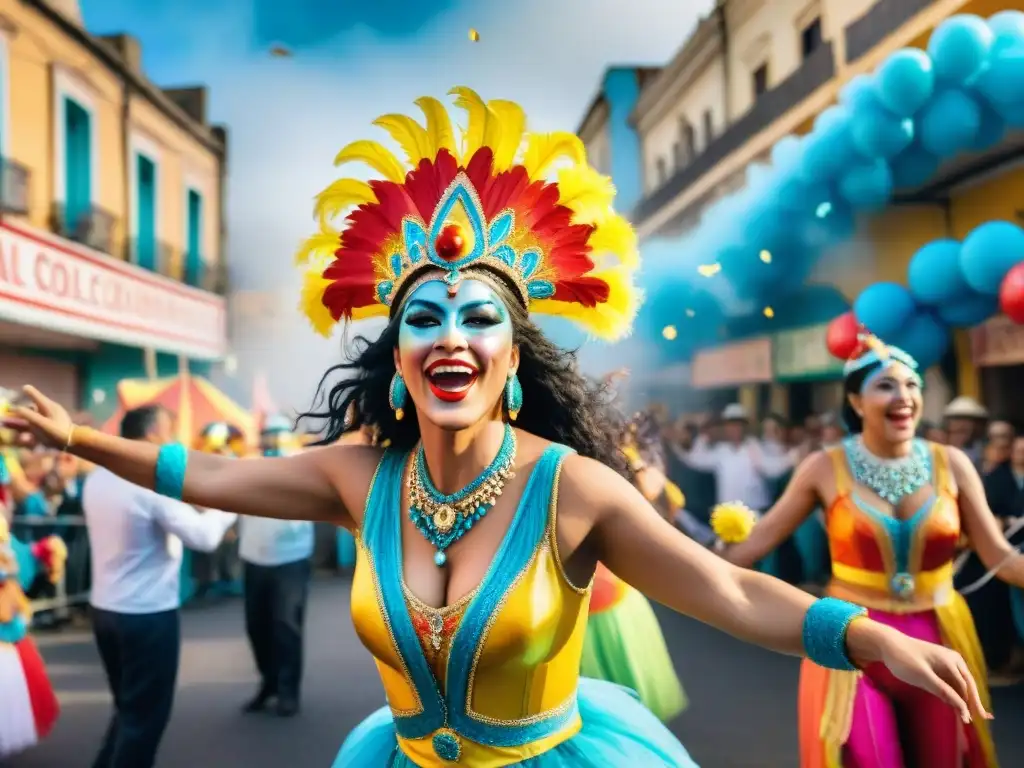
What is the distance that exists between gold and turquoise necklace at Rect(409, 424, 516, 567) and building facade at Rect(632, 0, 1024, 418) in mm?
6602

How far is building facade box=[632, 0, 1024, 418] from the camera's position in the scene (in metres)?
8.57

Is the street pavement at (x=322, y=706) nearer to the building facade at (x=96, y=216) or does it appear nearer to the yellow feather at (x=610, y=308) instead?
the yellow feather at (x=610, y=308)

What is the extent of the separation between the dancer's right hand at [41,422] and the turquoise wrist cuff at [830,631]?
1.71m

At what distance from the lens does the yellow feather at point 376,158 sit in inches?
86.7

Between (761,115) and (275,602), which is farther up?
(761,115)

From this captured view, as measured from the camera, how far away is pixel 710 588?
1.80m

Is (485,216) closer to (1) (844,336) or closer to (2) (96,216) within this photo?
(1) (844,336)

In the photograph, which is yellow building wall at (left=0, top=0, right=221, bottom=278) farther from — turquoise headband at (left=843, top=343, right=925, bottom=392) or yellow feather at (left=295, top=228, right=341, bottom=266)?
turquoise headband at (left=843, top=343, right=925, bottom=392)

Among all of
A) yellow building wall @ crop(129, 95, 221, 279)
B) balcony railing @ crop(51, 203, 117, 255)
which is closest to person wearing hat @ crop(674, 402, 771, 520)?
balcony railing @ crop(51, 203, 117, 255)

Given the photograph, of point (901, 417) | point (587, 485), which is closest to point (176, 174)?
point (901, 417)

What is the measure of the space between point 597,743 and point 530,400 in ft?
2.60

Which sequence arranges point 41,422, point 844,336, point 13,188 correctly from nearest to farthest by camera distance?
point 41,422
point 844,336
point 13,188

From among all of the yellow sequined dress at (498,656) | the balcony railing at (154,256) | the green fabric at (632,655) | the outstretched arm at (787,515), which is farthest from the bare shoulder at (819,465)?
the balcony railing at (154,256)

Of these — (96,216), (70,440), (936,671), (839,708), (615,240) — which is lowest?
(839,708)
